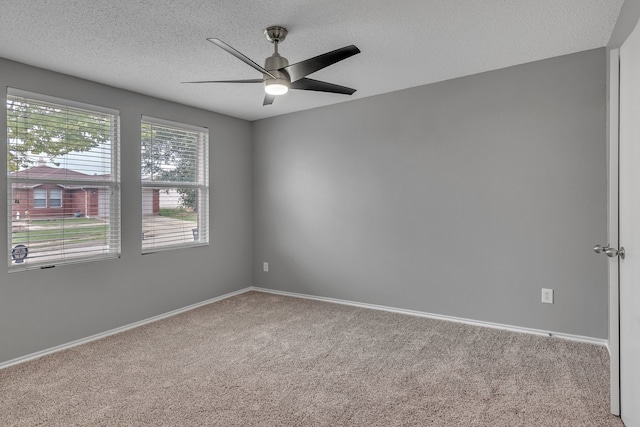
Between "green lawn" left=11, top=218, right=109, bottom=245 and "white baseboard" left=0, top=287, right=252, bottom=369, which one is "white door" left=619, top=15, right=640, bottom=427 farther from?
"green lawn" left=11, top=218, right=109, bottom=245

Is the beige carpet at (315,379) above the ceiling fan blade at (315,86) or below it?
below

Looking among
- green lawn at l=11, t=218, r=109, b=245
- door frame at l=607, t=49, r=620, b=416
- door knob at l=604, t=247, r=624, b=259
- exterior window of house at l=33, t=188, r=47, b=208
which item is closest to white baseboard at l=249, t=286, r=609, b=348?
door frame at l=607, t=49, r=620, b=416

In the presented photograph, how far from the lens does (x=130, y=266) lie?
3518 millimetres

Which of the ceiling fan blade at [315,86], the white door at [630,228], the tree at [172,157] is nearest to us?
the white door at [630,228]

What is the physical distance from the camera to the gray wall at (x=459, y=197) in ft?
9.45

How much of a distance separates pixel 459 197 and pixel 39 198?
3.61m

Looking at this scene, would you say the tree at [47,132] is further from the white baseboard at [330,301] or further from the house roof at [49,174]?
the white baseboard at [330,301]

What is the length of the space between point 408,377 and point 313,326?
1.21 meters

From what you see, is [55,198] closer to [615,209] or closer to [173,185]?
[173,185]

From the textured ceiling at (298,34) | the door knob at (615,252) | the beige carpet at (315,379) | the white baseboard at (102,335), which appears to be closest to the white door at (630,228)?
the door knob at (615,252)

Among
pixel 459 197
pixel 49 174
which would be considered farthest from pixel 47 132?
pixel 459 197

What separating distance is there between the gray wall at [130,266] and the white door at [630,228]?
3.75 meters

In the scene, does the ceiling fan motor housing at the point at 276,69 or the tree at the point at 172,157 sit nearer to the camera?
the ceiling fan motor housing at the point at 276,69

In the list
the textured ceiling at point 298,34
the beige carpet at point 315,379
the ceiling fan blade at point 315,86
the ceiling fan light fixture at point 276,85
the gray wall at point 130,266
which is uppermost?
the textured ceiling at point 298,34
